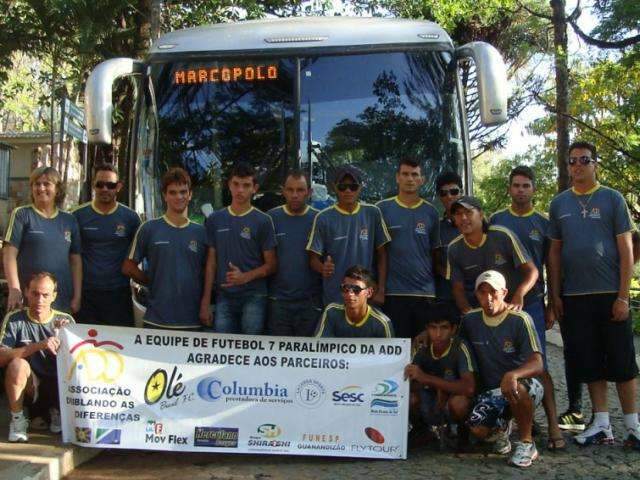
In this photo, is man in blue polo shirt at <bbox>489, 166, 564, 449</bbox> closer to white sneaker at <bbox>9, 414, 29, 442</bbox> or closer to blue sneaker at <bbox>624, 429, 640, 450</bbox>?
blue sneaker at <bbox>624, 429, 640, 450</bbox>

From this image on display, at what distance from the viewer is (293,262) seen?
5.59 m

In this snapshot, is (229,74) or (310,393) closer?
(310,393)


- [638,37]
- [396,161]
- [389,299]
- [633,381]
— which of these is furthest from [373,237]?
[638,37]

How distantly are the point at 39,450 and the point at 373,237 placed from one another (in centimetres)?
270

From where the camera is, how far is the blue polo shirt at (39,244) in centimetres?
538

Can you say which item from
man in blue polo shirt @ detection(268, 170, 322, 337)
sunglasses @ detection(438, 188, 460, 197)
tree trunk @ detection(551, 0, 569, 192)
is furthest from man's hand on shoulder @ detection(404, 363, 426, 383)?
tree trunk @ detection(551, 0, 569, 192)

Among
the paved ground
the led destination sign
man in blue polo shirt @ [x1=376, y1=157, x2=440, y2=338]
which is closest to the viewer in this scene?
the paved ground

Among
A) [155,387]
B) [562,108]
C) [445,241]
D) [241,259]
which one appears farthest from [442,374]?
[562,108]

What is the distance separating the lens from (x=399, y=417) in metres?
5.06

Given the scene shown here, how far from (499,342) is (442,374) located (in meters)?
0.49

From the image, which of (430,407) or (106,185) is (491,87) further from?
(106,185)

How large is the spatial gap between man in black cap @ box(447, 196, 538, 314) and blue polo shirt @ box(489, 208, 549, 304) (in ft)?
0.92

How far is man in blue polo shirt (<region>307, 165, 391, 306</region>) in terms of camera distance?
5438mm

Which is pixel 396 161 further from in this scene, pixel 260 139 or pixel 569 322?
pixel 569 322
